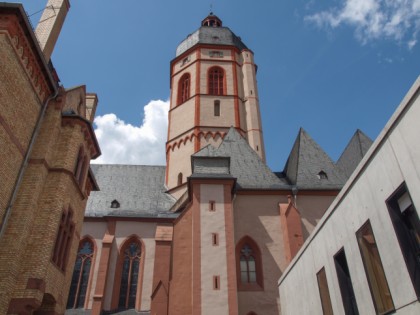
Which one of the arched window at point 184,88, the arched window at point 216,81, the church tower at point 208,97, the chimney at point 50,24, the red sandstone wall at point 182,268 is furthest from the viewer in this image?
the arched window at point 184,88

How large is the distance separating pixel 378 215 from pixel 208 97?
903 inches

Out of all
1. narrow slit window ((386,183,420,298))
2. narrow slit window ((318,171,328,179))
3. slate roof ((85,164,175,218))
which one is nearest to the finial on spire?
slate roof ((85,164,175,218))

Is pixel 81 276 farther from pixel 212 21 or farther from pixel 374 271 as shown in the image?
pixel 212 21

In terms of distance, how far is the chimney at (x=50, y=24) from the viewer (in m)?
14.7

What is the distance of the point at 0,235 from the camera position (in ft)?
35.2

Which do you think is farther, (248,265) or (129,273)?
(129,273)

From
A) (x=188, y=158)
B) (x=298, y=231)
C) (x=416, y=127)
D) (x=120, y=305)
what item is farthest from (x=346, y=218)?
(x=188, y=158)

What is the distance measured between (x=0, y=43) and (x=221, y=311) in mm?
11806

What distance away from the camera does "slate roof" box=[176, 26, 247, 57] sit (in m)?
33.4

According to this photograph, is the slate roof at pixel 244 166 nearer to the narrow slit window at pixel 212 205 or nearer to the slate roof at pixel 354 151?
the narrow slit window at pixel 212 205

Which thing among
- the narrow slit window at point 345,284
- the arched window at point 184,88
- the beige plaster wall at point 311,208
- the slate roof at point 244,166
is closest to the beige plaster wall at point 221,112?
the arched window at point 184,88

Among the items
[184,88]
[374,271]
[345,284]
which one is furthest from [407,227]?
[184,88]

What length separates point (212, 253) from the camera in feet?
53.4

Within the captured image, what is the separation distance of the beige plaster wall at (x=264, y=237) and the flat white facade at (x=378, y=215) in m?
5.59
